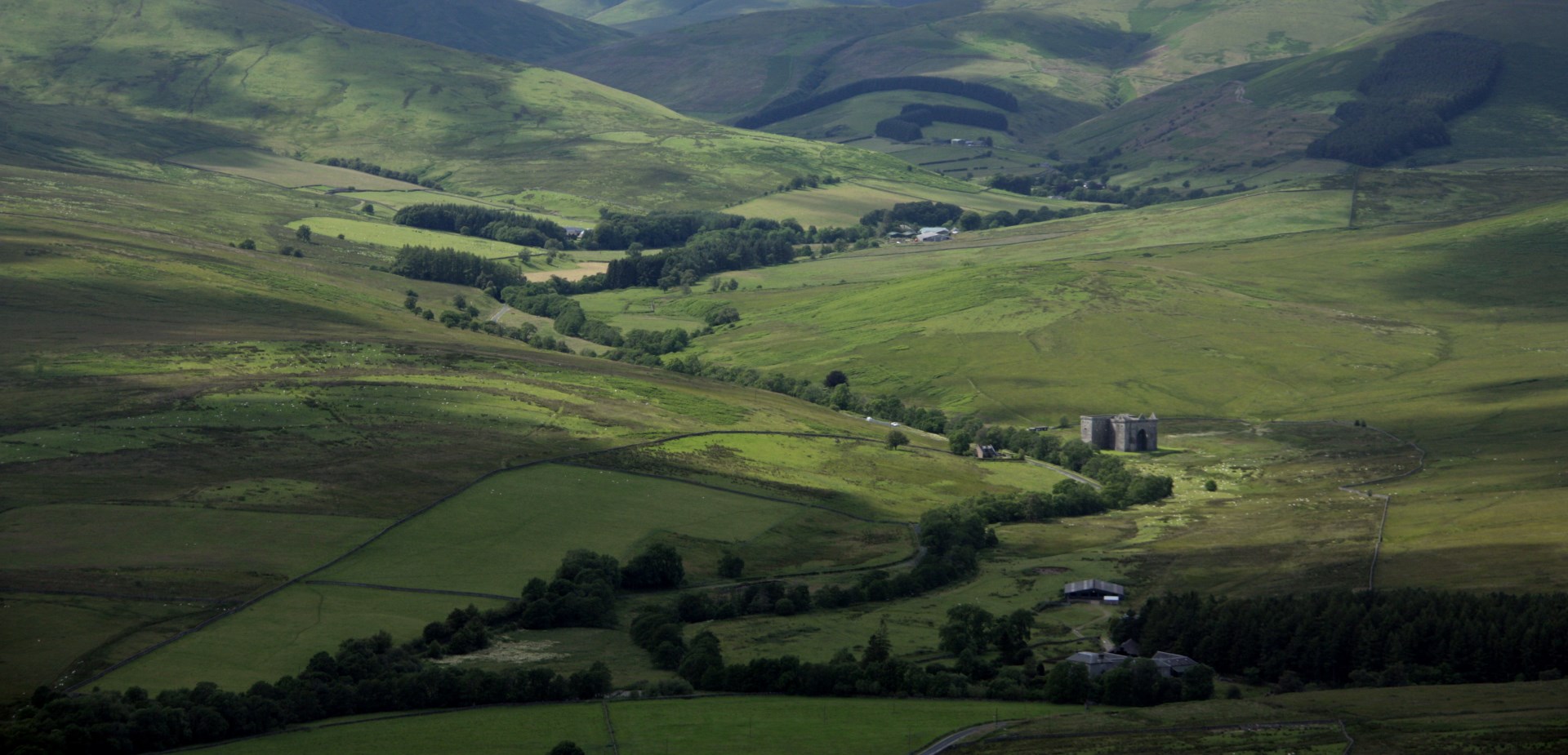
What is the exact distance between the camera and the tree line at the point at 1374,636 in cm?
8125

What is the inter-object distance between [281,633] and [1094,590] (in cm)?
4975

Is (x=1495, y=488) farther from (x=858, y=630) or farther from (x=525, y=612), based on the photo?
(x=525, y=612)

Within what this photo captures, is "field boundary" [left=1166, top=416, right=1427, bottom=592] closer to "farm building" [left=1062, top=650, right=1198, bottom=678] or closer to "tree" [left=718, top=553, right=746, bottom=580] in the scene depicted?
"farm building" [left=1062, top=650, right=1198, bottom=678]

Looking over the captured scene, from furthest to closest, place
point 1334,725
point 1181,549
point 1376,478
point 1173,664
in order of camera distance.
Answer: point 1376,478 → point 1181,549 → point 1173,664 → point 1334,725

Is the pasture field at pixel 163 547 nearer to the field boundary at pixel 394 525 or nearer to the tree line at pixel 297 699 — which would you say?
the field boundary at pixel 394 525

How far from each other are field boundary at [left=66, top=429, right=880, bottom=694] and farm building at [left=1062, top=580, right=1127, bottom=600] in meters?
43.7

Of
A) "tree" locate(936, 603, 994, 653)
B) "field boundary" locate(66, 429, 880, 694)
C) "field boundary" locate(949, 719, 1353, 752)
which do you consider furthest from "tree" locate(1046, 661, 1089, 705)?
"field boundary" locate(66, 429, 880, 694)

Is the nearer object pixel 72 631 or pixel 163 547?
pixel 72 631

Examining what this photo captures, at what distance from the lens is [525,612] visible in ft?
312

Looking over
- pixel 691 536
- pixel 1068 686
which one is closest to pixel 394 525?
pixel 691 536

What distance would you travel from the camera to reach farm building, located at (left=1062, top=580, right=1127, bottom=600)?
104 metres

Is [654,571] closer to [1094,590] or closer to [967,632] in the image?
[967,632]

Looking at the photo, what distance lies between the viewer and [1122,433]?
6334 inches

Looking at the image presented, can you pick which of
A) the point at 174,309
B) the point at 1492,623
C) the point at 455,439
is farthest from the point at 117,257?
the point at 1492,623
